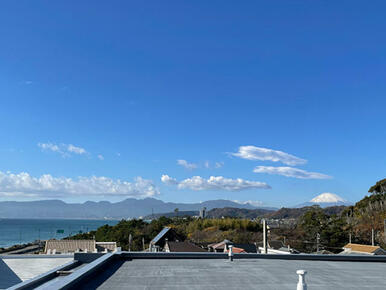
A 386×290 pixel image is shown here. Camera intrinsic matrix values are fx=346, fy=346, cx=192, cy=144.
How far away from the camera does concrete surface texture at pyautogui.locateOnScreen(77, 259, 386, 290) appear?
557 centimetres

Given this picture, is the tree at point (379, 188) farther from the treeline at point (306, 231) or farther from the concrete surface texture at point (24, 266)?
the concrete surface texture at point (24, 266)

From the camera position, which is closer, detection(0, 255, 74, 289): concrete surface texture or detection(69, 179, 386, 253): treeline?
detection(0, 255, 74, 289): concrete surface texture

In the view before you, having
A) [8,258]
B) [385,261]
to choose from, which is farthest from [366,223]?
[8,258]

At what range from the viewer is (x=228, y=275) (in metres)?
6.43

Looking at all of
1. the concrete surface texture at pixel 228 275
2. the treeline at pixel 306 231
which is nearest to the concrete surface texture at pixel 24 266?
the concrete surface texture at pixel 228 275

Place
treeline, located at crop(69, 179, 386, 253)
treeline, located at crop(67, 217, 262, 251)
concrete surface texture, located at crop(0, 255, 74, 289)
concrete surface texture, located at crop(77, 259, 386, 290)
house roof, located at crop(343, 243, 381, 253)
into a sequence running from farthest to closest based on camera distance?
treeline, located at crop(67, 217, 262, 251), treeline, located at crop(69, 179, 386, 253), house roof, located at crop(343, 243, 381, 253), concrete surface texture, located at crop(0, 255, 74, 289), concrete surface texture, located at crop(77, 259, 386, 290)

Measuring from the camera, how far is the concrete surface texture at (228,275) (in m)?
5.57

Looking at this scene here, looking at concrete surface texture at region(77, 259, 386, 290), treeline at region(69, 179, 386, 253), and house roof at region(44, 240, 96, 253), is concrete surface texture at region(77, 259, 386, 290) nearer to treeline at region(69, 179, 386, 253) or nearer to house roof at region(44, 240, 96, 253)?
house roof at region(44, 240, 96, 253)

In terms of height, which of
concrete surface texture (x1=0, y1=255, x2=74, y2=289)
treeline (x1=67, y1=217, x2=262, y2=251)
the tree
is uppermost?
the tree

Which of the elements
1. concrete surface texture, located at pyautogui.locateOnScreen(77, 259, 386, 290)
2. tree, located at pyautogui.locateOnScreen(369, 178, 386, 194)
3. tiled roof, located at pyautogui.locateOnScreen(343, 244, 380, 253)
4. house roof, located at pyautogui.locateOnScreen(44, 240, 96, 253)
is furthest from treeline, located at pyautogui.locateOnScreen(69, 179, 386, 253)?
concrete surface texture, located at pyautogui.locateOnScreen(77, 259, 386, 290)

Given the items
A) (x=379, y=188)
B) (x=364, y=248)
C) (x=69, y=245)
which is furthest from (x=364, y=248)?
(x=379, y=188)

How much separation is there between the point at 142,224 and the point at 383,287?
235 ft

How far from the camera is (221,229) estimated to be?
6981 centimetres

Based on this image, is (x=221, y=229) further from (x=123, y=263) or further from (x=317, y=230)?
(x=123, y=263)
